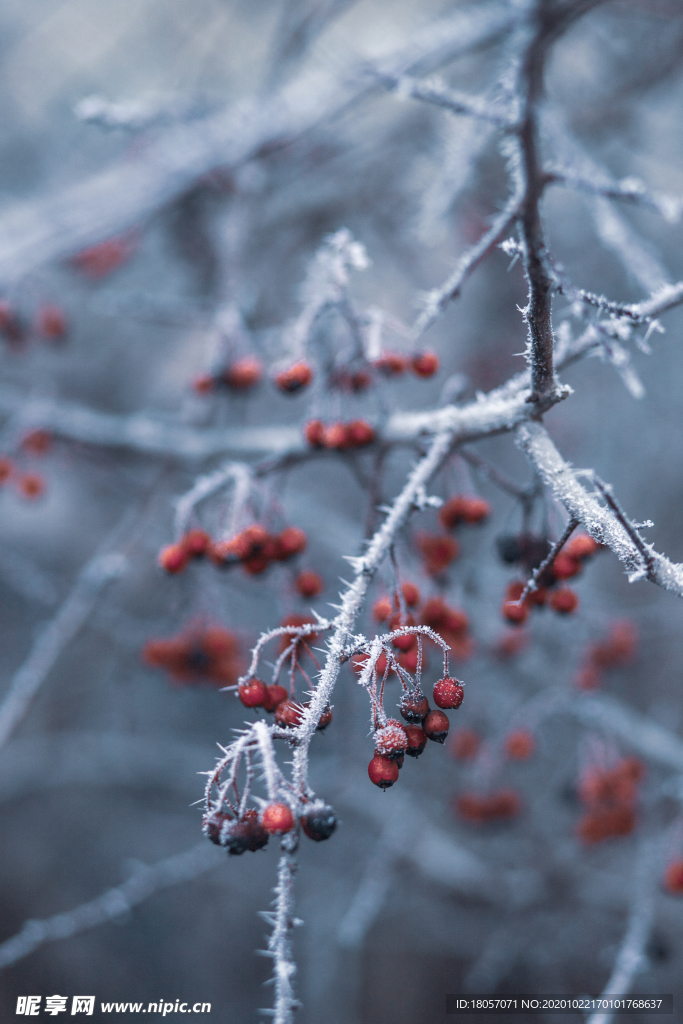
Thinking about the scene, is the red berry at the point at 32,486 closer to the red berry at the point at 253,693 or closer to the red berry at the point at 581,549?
the red berry at the point at 253,693


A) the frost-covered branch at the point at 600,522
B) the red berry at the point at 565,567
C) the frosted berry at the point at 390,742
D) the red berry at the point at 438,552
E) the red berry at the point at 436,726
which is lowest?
the frosted berry at the point at 390,742

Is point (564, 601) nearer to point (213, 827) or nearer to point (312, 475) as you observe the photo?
point (213, 827)

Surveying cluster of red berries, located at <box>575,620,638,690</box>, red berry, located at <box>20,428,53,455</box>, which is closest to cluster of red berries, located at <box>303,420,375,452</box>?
red berry, located at <box>20,428,53,455</box>

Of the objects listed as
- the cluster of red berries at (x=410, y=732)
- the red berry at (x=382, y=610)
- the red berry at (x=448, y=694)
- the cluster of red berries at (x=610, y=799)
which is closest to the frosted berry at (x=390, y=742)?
the cluster of red berries at (x=410, y=732)

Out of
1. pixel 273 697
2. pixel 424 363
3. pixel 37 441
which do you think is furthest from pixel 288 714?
pixel 37 441

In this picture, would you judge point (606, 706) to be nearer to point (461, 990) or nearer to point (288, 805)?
point (288, 805)

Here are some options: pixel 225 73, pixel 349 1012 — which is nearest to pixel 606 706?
pixel 349 1012
